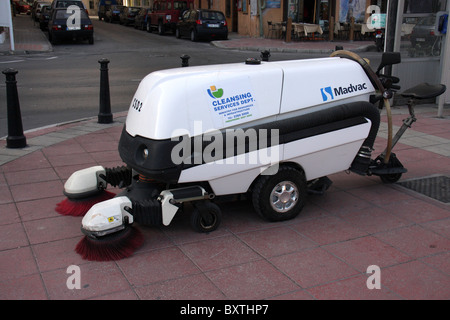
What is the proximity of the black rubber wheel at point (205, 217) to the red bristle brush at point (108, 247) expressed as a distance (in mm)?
591

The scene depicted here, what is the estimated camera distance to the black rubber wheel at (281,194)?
15.6ft

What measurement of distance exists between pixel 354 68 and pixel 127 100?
24.5ft

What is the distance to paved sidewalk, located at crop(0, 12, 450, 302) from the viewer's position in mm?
3775

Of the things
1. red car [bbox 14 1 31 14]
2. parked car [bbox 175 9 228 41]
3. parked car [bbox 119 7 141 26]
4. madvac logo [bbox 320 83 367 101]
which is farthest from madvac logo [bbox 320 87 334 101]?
red car [bbox 14 1 31 14]

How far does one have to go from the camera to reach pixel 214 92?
4477mm

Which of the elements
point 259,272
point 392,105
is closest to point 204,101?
point 259,272

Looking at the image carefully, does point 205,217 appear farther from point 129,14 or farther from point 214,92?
point 129,14

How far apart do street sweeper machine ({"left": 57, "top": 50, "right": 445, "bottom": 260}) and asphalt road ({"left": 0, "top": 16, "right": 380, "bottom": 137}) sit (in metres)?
4.89

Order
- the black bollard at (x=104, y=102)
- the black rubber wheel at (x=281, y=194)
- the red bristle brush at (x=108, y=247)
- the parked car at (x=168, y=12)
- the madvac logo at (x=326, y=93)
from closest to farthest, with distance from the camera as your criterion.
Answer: the red bristle brush at (x=108, y=247)
the black rubber wheel at (x=281, y=194)
the madvac logo at (x=326, y=93)
the black bollard at (x=104, y=102)
the parked car at (x=168, y=12)

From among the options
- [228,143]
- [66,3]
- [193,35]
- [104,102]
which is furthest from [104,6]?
[228,143]

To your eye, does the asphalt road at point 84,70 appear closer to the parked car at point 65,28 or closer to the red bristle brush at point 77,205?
the parked car at point 65,28

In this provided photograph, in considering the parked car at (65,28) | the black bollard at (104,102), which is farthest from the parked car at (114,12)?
the black bollard at (104,102)

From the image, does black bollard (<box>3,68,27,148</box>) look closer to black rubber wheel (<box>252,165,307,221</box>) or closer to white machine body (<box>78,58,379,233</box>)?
white machine body (<box>78,58,379,233</box>)
